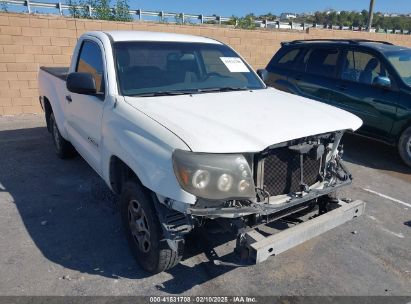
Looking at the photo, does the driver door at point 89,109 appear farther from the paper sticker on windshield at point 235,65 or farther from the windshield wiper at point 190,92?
the paper sticker on windshield at point 235,65

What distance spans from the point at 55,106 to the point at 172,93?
8.20ft

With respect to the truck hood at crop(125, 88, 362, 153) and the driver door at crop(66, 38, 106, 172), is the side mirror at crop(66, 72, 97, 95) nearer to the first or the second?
the driver door at crop(66, 38, 106, 172)

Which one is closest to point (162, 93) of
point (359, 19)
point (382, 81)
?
point (382, 81)

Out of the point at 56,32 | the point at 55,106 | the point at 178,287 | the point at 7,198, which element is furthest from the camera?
the point at 56,32

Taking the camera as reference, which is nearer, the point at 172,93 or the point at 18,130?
the point at 172,93

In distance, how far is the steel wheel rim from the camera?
287 cm

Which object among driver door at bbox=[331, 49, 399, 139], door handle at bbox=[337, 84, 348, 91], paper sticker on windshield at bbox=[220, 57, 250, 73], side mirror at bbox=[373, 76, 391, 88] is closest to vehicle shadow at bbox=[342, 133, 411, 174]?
driver door at bbox=[331, 49, 399, 139]

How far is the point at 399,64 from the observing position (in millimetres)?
5906

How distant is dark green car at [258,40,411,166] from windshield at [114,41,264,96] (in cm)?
72

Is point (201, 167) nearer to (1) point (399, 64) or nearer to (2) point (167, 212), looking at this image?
(2) point (167, 212)

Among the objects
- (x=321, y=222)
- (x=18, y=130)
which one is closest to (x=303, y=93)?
(x=321, y=222)

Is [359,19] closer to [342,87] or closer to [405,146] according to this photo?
[342,87]

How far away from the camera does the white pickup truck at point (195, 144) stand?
92.7 inches

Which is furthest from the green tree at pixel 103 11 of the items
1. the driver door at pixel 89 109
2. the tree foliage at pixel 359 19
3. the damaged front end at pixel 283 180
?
the tree foliage at pixel 359 19
